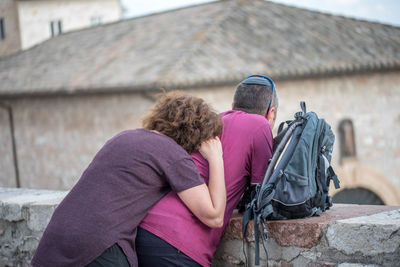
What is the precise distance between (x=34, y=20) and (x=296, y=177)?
22.8 metres

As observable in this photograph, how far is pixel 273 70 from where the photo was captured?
8789 millimetres

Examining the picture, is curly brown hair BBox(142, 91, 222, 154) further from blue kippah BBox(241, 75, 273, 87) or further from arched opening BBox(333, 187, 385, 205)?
arched opening BBox(333, 187, 385, 205)

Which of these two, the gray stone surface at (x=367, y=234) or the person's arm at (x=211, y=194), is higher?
the person's arm at (x=211, y=194)

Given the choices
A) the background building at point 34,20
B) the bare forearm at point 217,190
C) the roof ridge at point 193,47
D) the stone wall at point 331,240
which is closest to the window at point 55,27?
the background building at point 34,20

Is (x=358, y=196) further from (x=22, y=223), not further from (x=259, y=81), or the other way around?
(x=259, y=81)

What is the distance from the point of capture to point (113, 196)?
2.04 m

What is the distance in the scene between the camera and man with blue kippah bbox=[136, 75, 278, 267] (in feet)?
6.88

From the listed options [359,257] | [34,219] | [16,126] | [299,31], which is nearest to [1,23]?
[16,126]

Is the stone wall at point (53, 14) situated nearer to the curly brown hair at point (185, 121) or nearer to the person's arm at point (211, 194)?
the curly brown hair at point (185, 121)

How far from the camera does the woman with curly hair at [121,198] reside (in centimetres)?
202

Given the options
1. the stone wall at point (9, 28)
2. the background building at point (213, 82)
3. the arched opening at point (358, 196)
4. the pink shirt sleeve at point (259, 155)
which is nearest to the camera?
the pink shirt sleeve at point (259, 155)

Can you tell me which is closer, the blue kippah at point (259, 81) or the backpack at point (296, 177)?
the backpack at point (296, 177)

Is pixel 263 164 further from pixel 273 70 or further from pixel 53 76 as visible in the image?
pixel 53 76

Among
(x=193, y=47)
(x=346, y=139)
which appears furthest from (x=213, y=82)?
(x=346, y=139)
